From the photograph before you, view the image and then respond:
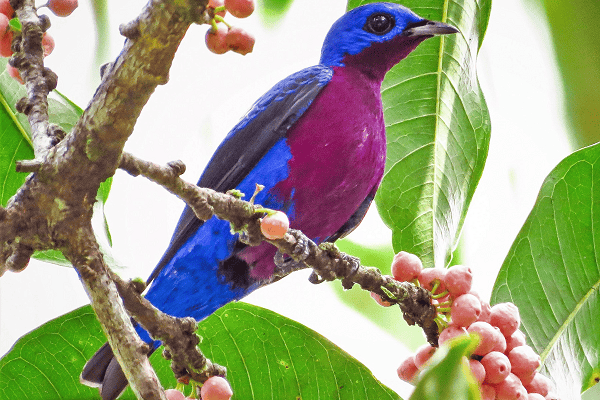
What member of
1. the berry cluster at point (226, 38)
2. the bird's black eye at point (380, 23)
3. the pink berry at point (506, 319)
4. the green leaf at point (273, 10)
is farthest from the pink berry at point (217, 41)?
the green leaf at point (273, 10)

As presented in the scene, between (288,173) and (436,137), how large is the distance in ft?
1.80

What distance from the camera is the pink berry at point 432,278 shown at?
1715mm

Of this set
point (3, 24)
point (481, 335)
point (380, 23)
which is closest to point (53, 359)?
point (3, 24)

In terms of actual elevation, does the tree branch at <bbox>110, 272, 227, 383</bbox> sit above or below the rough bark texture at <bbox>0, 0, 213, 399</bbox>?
below

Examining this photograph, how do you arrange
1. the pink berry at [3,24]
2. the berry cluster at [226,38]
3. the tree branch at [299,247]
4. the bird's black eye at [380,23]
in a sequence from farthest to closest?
1. the bird's black eye at [380,23]
2. the pink berry at [3,24]
3. the berry cluster at [226,38]
4. the tree branch at [299,247]

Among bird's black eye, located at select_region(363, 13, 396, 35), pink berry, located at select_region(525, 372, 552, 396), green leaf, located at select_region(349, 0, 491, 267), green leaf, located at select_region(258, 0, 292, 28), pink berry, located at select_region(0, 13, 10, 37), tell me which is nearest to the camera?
pink berry, located at select_region(0, 13, 10, 37)

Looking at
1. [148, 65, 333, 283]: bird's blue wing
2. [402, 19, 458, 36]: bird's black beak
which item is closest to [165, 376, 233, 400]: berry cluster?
[148, 65, 333, 283]: bird's blue wing

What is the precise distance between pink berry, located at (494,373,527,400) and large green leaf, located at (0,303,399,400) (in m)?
0.37

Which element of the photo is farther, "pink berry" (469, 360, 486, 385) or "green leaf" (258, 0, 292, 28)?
"green leaf" (258, 0, 292, 28)

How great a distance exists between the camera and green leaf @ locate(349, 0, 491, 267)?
212cm

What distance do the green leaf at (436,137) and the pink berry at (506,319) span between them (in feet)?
1.13

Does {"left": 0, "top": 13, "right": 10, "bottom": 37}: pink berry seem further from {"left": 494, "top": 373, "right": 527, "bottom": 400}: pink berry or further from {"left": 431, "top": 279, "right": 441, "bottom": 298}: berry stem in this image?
{"left": 494, "top": 373, "right": 527, "bottom": 400}: pink berry

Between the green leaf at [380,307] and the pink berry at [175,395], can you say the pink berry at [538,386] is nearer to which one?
the pink berry at [175,395]

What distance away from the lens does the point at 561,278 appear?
2.09m
